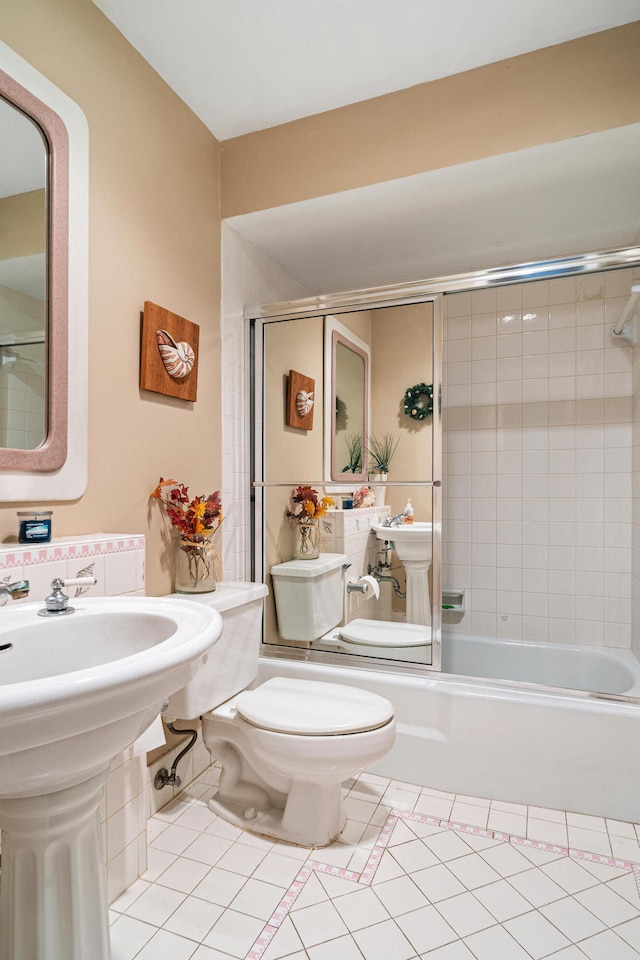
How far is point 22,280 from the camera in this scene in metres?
1.38

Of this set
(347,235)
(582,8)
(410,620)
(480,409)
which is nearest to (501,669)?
(410,620)

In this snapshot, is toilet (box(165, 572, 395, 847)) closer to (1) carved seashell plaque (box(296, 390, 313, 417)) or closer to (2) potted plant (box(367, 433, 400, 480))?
(2) potted plant (box(367, 433, 400, 480))

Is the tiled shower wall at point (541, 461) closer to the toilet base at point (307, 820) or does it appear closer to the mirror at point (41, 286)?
the toilet base at point (307, 820)

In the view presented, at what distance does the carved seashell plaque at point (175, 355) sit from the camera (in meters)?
1.89

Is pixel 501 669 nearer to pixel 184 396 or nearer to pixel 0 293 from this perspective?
pixel 184 396

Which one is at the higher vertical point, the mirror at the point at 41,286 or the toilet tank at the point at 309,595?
the mirror at the point at 41,286

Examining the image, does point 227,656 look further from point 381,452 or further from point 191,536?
point 381,452

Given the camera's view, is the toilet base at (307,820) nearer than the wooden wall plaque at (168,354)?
Yes

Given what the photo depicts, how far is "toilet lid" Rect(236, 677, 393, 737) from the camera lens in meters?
1.55

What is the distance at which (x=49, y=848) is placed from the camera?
36.9 inches

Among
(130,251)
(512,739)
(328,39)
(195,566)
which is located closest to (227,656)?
(195,566)

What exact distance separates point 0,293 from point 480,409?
234 cm

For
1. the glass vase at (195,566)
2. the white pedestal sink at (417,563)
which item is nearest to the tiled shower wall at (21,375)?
the glass vase at (195,566)

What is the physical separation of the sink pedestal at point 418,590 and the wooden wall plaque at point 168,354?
105 centimetres
